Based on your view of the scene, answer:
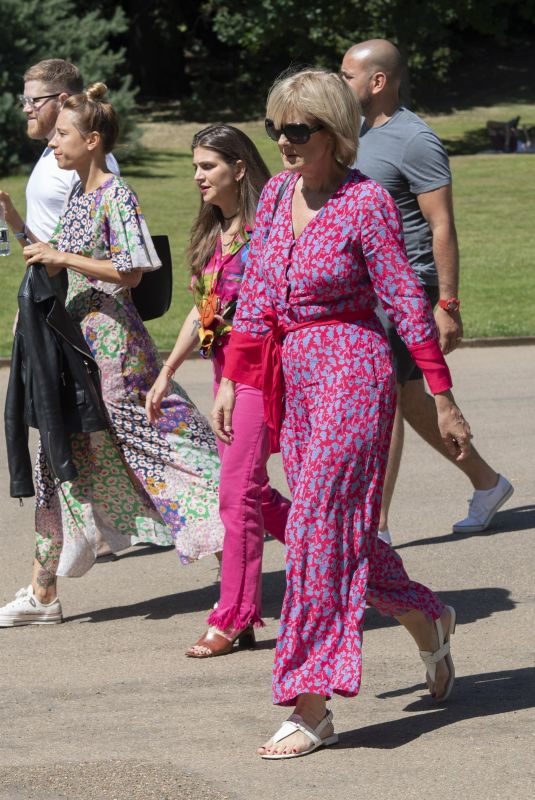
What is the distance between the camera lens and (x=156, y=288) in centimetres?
580

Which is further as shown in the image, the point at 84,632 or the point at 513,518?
the point at 513,518

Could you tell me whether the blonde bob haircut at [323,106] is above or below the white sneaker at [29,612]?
above

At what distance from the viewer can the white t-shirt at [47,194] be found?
6.79m

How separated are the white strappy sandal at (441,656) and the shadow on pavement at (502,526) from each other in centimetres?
206

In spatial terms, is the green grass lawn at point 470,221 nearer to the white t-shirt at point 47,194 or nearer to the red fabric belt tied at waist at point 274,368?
the white t-shirt at point 47,194

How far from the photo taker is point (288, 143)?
13.6 feet

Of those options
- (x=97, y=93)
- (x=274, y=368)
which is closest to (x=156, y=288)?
(x=97, y=93)

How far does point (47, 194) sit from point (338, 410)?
124 inches

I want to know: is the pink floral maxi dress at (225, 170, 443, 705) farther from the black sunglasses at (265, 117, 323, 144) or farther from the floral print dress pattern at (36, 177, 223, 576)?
the floral print dress pattern at (36, 177, 223, 576)

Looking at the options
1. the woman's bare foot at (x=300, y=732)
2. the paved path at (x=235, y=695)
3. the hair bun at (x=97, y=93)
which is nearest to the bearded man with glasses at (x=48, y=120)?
the hair bun at (x=97, y=93)

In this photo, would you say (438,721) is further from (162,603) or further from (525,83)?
(525,83)

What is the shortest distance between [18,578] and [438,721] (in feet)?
8.21

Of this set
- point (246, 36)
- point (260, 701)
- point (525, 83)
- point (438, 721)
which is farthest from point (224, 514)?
point (525, 83)

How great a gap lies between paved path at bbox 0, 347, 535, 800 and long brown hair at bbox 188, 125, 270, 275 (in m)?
1.47
